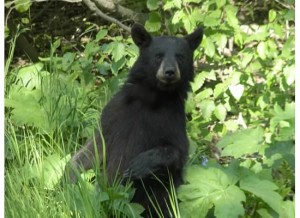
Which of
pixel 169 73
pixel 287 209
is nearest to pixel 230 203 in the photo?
pixel 287 209

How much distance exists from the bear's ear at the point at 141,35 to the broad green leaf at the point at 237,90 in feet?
4.61

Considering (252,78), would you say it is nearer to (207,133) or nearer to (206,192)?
(207,133)

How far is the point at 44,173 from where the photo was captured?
505 cm

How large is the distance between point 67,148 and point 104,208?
3.54ft

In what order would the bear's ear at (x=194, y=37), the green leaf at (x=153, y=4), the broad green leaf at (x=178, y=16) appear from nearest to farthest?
the bear's ear at (x=194, y=37)
the broad green leaf at (x=178, y=16)
the green leaf at (x=153, y=4)

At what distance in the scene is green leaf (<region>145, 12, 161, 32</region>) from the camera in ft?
23.3

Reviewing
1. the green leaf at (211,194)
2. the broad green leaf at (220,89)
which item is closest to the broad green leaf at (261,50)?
the broad green leaf at (220,89)

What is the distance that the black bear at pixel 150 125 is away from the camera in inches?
195

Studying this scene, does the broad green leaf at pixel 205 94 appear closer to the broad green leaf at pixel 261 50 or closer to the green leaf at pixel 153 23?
the broad green leaf at pixel 261 50

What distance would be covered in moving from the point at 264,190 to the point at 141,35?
148cm

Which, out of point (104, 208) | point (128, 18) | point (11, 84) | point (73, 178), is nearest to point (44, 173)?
point (73, 178)

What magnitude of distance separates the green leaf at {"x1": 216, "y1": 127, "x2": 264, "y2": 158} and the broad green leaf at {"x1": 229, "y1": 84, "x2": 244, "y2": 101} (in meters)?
1.33

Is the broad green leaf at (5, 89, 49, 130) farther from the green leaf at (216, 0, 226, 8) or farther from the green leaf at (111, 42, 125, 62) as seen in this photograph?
the green leaf at (216, 0, 226, 8)

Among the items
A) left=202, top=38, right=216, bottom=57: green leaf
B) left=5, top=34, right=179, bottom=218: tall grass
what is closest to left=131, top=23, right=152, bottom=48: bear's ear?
left=5, top=34, right=179, bottom=218: tall grass
